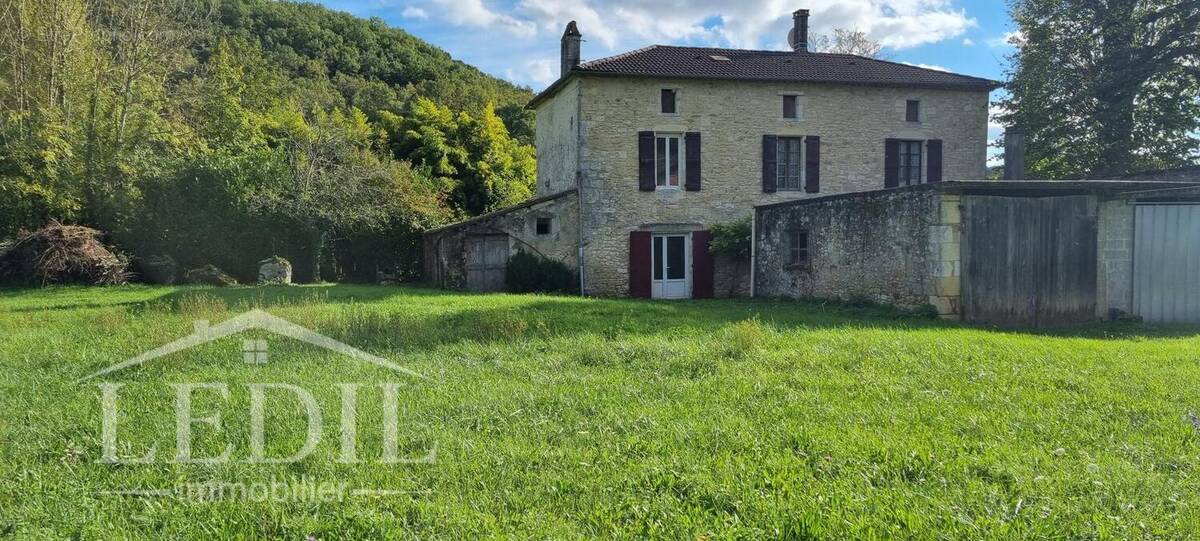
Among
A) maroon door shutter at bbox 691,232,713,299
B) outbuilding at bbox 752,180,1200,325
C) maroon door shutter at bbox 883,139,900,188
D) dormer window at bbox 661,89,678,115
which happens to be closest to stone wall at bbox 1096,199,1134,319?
outbuilding at bbox 752,180,1200,325

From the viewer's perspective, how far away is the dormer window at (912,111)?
17.6 m

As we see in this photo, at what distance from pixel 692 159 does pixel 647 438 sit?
13.4m

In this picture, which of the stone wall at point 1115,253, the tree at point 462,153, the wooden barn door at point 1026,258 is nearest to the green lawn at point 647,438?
the wooden barn door at point 1026,258

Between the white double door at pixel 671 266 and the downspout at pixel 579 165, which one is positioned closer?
the downspout at pixel 579 165

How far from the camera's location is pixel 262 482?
3.37 meters

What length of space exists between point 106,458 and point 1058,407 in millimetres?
6007

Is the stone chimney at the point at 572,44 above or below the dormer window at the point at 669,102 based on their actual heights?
above

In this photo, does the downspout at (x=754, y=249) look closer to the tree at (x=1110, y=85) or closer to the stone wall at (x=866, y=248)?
the stone wall at (x=866, y=248)

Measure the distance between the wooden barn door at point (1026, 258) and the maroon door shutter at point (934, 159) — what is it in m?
7.80

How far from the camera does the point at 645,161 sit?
1645 cm

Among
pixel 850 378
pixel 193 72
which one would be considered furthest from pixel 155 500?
pixel 193 72

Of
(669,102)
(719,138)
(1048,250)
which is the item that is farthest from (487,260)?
(1048,250)

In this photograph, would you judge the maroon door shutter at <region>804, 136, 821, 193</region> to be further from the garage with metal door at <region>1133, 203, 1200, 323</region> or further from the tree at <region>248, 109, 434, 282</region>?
the tree at <region>248, 109, 434, 282</region>

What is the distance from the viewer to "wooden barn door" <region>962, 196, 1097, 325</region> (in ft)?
32.7
